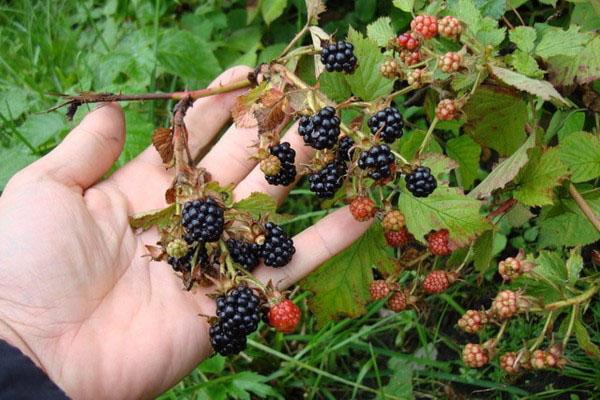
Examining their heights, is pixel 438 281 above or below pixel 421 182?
below

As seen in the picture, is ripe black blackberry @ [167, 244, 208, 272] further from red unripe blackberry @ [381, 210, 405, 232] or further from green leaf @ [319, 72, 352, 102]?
green leaf @ [319, 72, 352, 102]

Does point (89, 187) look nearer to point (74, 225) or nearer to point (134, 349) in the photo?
point (74, 225)

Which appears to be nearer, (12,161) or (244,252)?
(244,252)

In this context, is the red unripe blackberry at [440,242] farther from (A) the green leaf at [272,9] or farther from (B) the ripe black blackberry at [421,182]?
(A) the green leaf at [272,9]

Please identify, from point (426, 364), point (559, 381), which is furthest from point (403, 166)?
point (559, 381)

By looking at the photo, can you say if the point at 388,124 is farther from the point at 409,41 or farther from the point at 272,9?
the point at 272,9

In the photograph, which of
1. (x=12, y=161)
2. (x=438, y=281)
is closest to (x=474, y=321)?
(x=438, y=281)

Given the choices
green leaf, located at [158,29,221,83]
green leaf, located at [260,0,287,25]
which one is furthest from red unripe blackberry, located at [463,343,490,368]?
green leaf, located at [158,29,221,83]

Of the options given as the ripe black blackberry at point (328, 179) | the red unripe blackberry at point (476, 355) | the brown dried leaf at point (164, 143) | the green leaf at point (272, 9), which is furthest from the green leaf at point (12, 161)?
the red unripe blackberry at point (476, 355)
